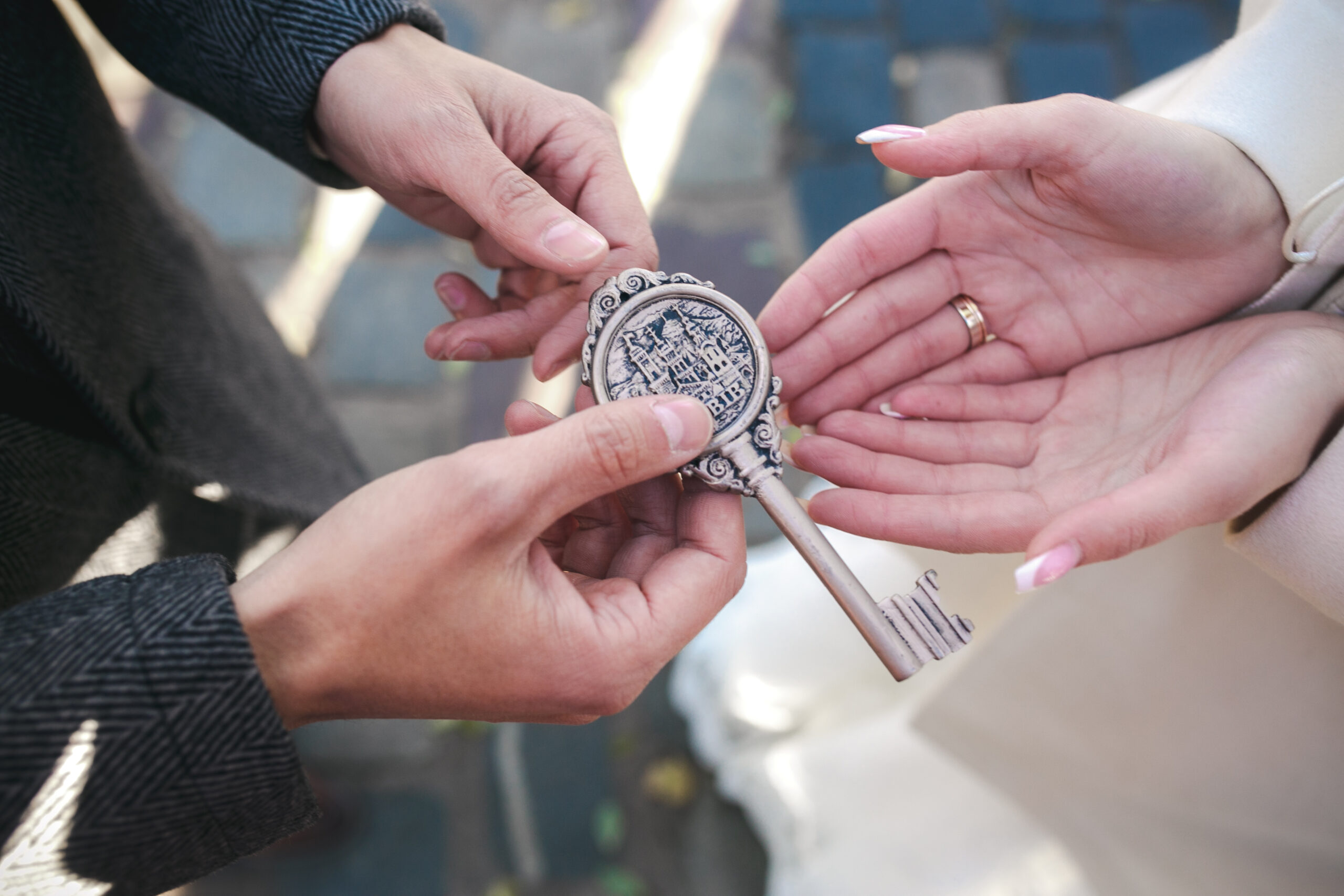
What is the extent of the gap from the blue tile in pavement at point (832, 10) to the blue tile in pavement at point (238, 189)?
2.70 m

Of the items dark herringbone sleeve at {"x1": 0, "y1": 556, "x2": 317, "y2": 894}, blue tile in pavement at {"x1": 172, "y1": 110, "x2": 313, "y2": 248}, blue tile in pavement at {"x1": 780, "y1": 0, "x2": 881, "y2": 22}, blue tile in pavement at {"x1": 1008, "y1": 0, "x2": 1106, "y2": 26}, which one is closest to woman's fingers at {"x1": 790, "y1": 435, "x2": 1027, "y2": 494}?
dark herringbone sleeve at {"x1": 0, "y1": 556, "x2": 317, "y2": 894}

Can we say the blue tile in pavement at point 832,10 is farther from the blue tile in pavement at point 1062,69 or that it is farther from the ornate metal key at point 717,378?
the ornate metal key at point 717,378

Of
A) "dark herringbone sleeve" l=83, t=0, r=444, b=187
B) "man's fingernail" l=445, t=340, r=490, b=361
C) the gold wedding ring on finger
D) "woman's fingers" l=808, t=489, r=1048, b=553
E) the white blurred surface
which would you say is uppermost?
"dark herringbone sleeve" l=83, t=0, r=444, b=187

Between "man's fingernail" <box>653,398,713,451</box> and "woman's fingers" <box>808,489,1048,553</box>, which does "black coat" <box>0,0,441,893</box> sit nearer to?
A: "man's fingernail" <box>653,398,713,451</box>

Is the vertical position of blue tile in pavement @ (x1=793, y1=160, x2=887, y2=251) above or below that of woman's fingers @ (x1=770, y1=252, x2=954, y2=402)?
below

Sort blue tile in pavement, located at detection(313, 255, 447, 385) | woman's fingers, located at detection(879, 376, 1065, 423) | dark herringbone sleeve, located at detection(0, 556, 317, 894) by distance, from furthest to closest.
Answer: blue tile in pavement, located at detection(313, 255, 447, 385)
woman's fingers, located at detection(879, 376, 1065, 423)
dark herringbone sleeve, located at detection(0, 556, 317, 894)

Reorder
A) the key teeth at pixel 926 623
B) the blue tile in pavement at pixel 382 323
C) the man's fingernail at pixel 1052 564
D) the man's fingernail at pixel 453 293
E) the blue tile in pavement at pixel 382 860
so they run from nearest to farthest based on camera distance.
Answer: the man's fingernail at pixel 1052 564 < the key teeth at pixel 926 623 < the man's fingernail at pixel 453 293 < the blue tile in pavement at pixel 382 860 < the blue tile in pavement at pixel 382 323

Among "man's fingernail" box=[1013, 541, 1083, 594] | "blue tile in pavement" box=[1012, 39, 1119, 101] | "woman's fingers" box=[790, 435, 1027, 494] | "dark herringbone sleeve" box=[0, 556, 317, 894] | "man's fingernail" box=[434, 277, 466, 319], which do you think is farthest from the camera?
"blue tile in pavement" box=[1012, 39, 1119, 101]

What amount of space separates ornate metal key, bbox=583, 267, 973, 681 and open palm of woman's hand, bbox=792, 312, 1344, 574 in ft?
0.51

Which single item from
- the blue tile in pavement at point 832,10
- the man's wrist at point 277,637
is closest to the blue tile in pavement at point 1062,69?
the blue tile in pavement at point 832,10

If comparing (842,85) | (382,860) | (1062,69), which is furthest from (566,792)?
(1062,69)

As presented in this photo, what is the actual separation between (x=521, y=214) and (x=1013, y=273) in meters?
1.26

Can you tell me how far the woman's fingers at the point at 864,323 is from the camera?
2066mm

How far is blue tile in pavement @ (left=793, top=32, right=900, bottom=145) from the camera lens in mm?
4184
